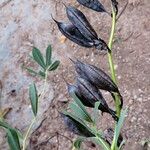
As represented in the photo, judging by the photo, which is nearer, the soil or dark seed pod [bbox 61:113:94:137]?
dark seed pod [bbox 61:113:94:137]

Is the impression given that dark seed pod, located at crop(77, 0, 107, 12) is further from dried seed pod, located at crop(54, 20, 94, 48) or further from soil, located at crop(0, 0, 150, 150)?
soil, located at crop(0, 0, 150, 150)

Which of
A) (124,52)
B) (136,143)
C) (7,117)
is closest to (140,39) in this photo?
(124,52)

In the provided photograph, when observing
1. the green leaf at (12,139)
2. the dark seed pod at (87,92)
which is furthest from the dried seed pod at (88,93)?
the green leaf at (12,139)

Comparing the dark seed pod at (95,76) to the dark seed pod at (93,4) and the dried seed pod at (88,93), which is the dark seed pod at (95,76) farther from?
the dark seed pod at (93,4)

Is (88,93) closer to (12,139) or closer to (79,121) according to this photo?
(79,121)

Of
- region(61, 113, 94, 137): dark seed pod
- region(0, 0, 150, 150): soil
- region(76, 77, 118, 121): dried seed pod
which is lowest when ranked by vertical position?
region(0, 0, 150, 150): soil

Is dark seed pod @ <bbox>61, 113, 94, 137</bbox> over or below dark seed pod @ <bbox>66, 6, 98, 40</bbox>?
below

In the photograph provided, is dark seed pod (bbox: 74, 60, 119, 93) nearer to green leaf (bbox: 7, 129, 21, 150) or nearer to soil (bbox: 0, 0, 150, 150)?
green leaf (bbox: 7, 129, 21, 150)

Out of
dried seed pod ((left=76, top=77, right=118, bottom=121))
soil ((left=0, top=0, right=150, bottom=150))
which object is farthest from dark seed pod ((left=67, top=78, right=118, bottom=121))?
soil ((left=0, top=0, right=150, bottom=150))
